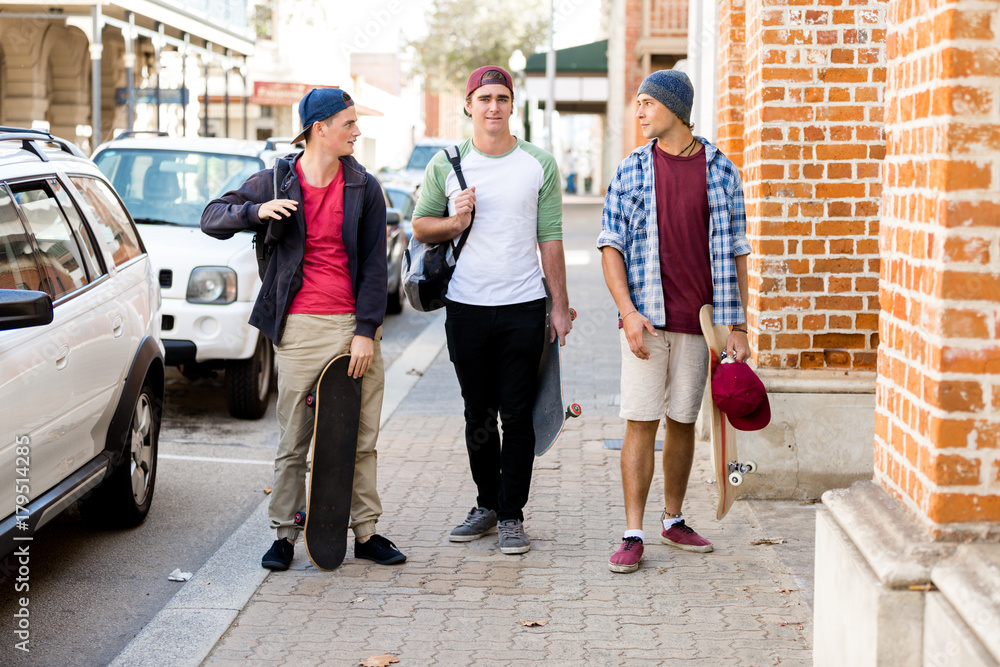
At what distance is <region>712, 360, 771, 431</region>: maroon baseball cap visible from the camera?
4.55m

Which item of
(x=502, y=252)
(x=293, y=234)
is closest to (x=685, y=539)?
(x=502, y=252)

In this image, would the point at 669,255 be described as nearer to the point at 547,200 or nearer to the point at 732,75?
the point at 547,200

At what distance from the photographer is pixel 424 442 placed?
7434 mm

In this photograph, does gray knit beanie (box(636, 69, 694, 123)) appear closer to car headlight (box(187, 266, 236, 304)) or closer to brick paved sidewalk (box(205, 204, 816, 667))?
brick paved sidewalk (box(205, 204, 816, 667))

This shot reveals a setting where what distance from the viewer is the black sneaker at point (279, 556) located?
191 inches

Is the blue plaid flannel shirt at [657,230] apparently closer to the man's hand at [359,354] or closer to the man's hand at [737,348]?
the man's hand at [737,348]

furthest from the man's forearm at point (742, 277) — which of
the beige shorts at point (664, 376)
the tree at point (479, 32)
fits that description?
the tree at point (479, 32)

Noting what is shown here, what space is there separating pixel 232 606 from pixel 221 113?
4316 centimetres

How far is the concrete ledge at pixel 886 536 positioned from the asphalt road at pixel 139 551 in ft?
8.70

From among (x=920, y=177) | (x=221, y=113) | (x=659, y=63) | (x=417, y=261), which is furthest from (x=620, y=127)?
(x=920, y=177)

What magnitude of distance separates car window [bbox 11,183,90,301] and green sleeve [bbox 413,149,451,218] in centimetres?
153

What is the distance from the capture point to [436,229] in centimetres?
491

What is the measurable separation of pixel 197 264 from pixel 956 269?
236 inches

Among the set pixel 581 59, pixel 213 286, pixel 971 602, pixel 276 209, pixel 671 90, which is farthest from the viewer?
pixel 581 59
